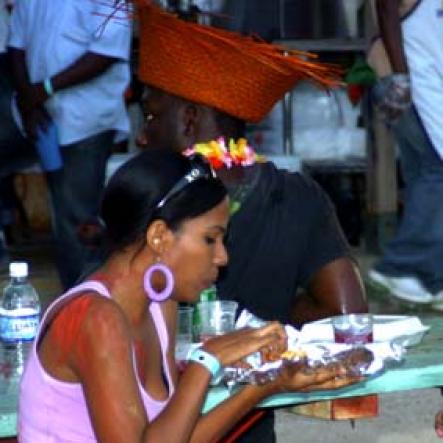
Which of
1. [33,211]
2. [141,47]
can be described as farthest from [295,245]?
[33,211]

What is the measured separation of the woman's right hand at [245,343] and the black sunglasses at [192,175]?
0.32 meters

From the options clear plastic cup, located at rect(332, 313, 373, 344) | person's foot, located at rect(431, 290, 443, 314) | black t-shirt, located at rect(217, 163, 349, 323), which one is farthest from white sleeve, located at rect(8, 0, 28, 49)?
clear plastic cup, located at rect(332, 313, 373, 344)

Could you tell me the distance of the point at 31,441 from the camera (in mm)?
2949

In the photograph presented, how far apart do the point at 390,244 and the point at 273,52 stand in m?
3.10

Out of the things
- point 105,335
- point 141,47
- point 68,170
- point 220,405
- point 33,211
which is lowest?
point 33,211

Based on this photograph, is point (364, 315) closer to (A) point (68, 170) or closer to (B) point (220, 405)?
(B) point (220, 405)

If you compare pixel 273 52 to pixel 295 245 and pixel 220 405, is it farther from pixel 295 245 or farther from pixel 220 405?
pixel 220 405

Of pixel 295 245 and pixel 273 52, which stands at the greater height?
pixel 273 52

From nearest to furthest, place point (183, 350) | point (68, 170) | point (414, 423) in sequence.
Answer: point (183, 350)
point (414, 423)
point (68, 170)

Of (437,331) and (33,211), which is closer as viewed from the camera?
(437,331)

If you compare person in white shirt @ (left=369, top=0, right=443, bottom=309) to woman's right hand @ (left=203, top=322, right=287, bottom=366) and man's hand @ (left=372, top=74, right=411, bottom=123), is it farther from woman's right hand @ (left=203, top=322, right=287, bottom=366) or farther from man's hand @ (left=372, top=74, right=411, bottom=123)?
woman's right hand @ (left=203, top=322, right=287, bottom=366)

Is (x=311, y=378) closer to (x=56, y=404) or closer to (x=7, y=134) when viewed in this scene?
(x=56, y=404)

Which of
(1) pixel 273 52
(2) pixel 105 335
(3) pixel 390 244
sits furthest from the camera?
(3) pixel 390 244

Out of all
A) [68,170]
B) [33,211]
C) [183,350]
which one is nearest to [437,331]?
[183,350]
